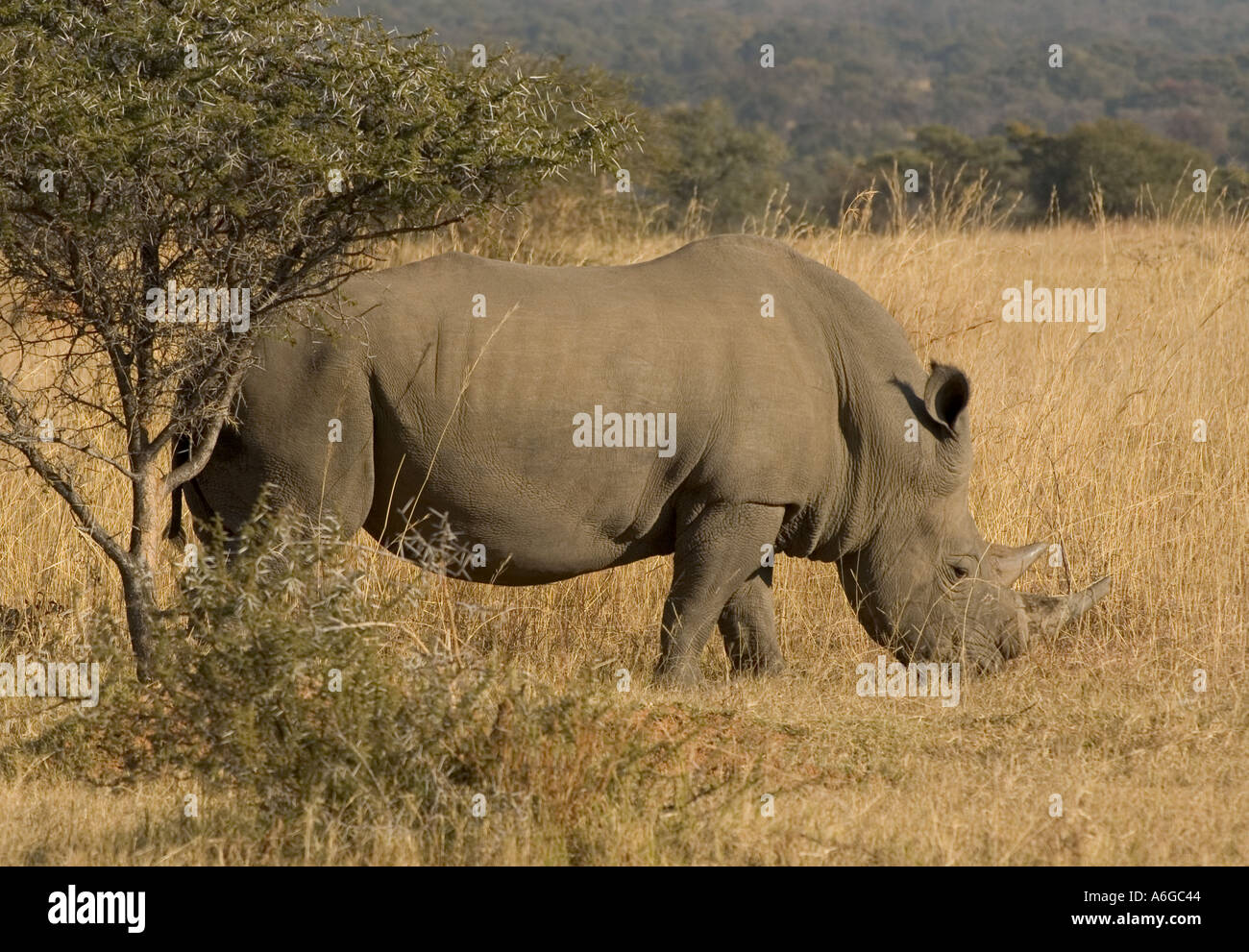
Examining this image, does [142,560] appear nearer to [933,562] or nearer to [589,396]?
[589,396]

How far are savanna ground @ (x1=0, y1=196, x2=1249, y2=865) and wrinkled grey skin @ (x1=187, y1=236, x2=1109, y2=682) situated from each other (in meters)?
0.28

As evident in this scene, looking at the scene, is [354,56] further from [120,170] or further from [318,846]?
[318,846]

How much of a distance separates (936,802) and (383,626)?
5.97 ft

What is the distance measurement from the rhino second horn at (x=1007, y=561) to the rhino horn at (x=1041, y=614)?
0.09 m

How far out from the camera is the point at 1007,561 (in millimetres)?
7332

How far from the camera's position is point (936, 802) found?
5.07 m

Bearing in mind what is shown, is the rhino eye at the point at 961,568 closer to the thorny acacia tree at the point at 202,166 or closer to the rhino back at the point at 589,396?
the rhino back at the point at 589,396

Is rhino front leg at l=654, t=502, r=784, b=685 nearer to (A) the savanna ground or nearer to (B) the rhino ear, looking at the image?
(A) the savanna ground

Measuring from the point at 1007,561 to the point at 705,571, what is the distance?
5.15 ft

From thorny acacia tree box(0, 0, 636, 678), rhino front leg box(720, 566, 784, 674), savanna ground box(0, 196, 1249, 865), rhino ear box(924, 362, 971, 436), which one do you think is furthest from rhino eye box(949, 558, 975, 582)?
thorny acacia tree box(0, 0, 636, 678)

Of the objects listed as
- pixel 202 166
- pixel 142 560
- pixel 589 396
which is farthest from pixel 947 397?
pixel 142 560

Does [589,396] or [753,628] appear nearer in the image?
[589,396]

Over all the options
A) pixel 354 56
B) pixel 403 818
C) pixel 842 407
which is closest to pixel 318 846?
pixel 403 818

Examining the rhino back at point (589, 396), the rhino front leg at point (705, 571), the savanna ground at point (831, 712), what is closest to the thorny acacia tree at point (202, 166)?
the rhino back at point (589, 396)
